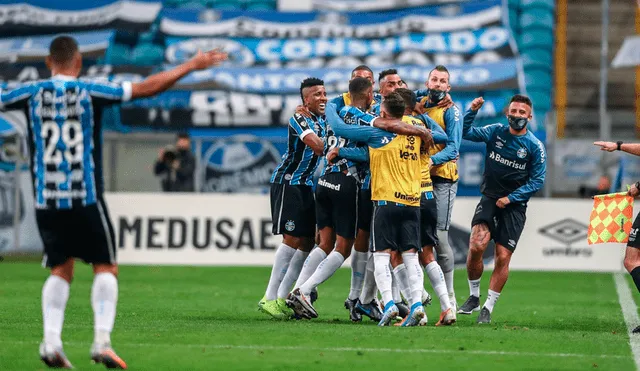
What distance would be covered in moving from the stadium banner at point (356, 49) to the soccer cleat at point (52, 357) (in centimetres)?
1968

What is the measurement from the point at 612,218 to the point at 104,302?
5065 millimetres

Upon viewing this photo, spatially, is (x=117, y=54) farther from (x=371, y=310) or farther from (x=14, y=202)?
(x=371, y=310)

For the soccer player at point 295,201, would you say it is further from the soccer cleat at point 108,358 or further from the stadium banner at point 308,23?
the stadium banner at point 308,23

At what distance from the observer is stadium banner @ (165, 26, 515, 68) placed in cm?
2703

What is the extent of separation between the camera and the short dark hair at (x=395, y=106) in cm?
1045

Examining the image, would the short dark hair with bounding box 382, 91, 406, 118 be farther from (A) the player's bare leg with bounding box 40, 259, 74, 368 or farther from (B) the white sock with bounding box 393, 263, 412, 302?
(A) the player's bare leg with bounding box 40, 259, 74, 368

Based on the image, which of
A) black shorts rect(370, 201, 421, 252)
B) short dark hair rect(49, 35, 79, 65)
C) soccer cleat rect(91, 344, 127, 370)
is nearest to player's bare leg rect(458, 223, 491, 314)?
black shorts rect(370, 201, 421, 252)

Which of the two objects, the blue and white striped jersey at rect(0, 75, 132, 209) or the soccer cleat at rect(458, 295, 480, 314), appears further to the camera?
the soccer cleat at rect(458, 295, 480, 314)

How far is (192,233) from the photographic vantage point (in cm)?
2002

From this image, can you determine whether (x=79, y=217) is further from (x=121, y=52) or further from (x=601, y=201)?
(x=121, y=52)

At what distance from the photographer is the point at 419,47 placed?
2742 centimetres

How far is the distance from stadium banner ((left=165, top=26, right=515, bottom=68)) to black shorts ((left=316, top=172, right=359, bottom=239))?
15.9m

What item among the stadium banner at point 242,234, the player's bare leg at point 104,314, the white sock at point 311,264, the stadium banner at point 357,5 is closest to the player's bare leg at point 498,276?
the white sock at point 311,264

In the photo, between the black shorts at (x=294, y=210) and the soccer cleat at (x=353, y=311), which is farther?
the black shorts at (x=294, y=210)
